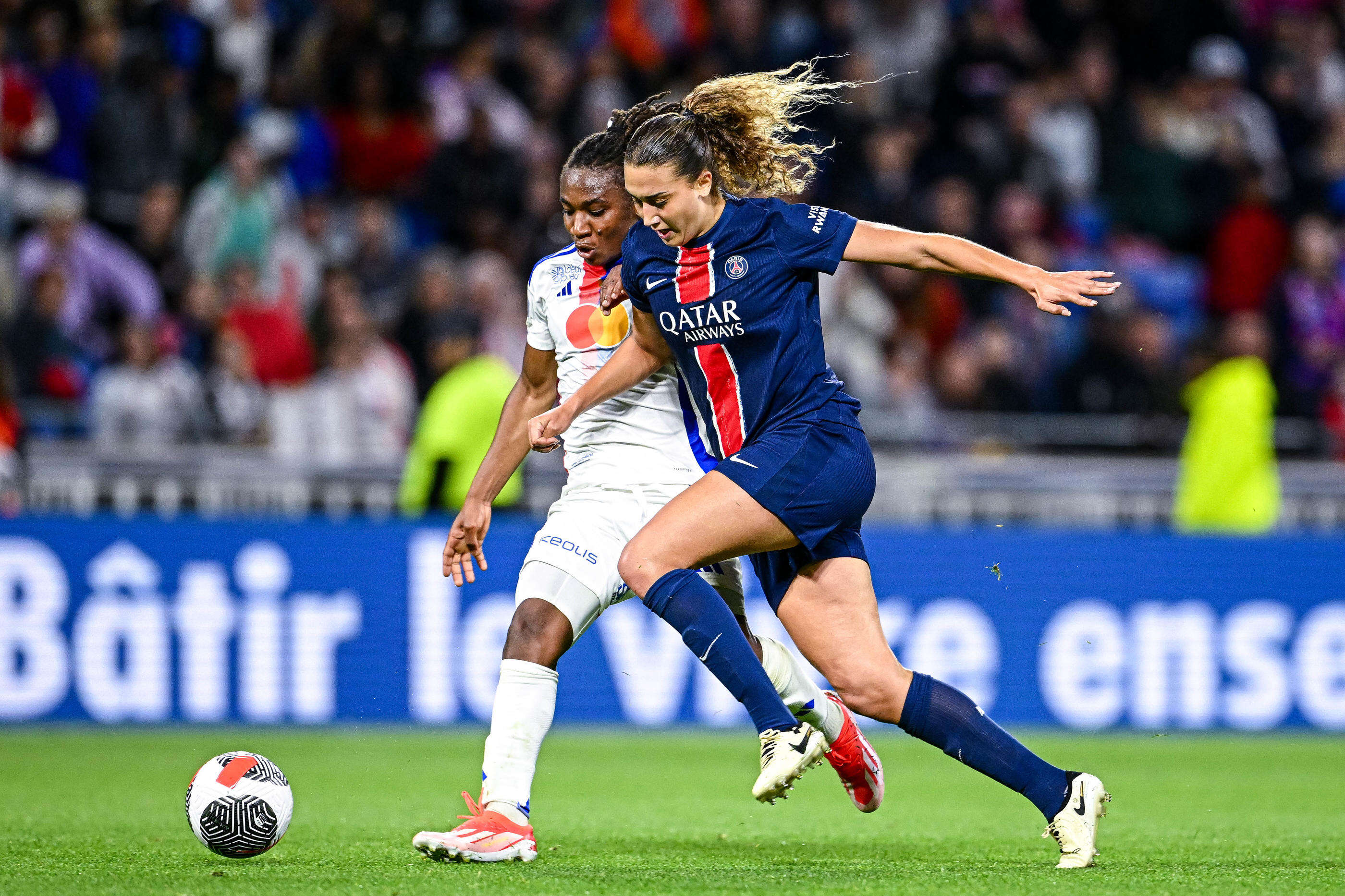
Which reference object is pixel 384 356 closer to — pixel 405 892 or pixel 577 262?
pixel 577 262

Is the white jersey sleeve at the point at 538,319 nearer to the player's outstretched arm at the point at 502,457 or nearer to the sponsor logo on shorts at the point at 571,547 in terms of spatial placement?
the player's outstretched arm at the point at 502,457

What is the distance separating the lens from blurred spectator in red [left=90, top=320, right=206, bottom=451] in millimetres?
11594

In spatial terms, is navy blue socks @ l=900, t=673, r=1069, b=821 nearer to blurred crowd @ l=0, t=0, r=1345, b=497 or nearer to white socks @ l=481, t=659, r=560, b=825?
white socks @ l=481, t=659, r=560, b=825

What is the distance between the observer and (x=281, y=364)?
12617mm

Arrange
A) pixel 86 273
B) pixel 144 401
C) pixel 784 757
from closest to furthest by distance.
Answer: pixel 784 757
pixel 144 401
pixel 86 273

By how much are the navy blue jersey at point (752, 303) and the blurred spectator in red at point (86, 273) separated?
791cm

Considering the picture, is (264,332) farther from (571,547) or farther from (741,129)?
(741,129)

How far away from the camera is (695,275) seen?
521 cm

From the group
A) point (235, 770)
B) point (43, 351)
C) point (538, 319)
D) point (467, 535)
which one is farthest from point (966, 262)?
point (43, 351)

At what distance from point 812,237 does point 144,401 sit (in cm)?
746

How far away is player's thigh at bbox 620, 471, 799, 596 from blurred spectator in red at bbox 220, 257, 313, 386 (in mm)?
7968

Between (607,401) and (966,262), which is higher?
(966,262)

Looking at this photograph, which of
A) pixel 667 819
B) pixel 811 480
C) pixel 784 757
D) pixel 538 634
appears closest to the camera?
pixel 784 757

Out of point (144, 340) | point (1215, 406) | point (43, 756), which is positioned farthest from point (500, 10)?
point (43, 756)
